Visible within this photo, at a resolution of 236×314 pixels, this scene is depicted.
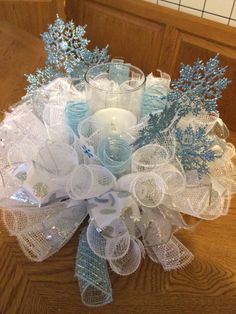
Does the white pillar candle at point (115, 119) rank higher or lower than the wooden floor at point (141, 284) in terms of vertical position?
higher

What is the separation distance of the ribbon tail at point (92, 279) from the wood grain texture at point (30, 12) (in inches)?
49.9

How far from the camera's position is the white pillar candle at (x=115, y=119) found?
1.97 ft

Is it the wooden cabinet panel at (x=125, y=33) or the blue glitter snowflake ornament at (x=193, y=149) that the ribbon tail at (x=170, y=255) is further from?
the wooden cabinet panel at (x=125, y=33)

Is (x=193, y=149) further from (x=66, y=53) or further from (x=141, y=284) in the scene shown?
(x=66, y=53)

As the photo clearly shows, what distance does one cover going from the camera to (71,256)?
58 cm

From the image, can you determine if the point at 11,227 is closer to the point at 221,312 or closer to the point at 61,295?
the point at 61,295

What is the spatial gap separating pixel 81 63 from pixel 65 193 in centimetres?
31

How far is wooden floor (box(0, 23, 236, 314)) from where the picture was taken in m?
0.52

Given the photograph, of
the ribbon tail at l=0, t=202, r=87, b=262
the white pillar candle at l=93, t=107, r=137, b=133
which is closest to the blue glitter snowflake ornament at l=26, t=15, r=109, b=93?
the white pillar candle at l=93, t=107, r=137, b=133

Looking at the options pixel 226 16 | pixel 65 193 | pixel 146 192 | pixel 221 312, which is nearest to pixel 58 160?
pixel 65 193

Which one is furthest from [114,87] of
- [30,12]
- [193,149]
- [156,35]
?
[30,12]

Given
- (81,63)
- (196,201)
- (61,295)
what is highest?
(81,63)

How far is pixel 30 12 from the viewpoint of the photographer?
57.2 inches

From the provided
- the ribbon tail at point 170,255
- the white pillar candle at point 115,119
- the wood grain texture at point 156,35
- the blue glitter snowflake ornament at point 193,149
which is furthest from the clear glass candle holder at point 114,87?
→ the wood grain texture at point 156,35
